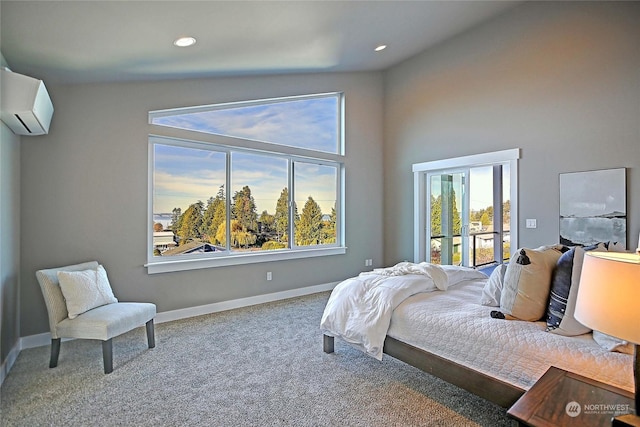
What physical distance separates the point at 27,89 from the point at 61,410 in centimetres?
220

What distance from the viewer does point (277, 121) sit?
489 cm

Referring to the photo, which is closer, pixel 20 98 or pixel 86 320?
pixel 20 98

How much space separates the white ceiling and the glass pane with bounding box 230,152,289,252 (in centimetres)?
123

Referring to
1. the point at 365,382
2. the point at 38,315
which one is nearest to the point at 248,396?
the point at 365,382

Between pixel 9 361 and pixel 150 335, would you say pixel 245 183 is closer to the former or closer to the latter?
pixel 150 335

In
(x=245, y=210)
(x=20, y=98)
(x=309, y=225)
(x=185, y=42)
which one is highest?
(x=185, y=42)

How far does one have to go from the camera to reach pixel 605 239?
353cm

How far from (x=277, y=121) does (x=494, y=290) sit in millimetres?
3730

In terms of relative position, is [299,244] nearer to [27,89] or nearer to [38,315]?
[38,315]

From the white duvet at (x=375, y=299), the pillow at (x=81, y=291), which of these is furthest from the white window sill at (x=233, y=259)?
the white duvet at (x=375, y=299)

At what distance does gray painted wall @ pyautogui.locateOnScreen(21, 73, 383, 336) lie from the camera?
3117 millimetres

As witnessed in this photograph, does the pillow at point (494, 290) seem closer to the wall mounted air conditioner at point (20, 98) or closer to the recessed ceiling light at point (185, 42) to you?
the recessed ceiling light at point (185, 42)

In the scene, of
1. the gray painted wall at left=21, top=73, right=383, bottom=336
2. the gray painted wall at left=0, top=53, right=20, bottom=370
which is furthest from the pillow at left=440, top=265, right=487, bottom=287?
the gray painted wall at left=0, top=53, right=20, bottom=370

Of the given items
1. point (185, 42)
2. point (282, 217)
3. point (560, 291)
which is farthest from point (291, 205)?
point (560, 291)
